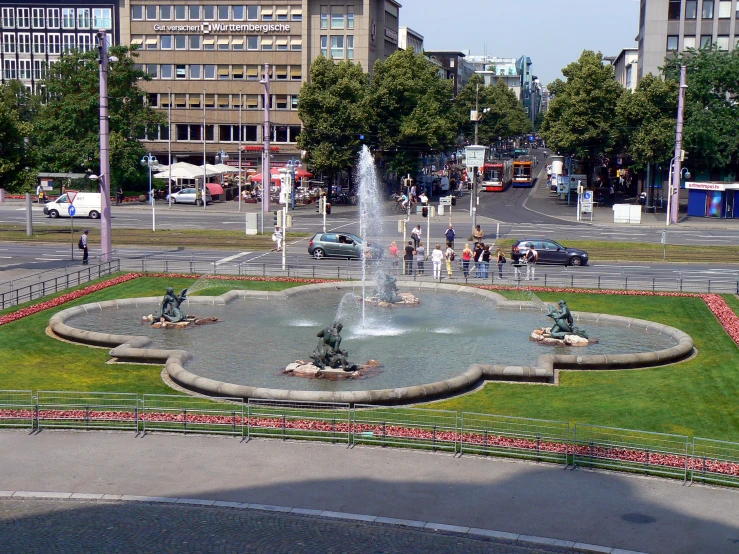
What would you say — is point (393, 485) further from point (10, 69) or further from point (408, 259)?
point (10, 69)

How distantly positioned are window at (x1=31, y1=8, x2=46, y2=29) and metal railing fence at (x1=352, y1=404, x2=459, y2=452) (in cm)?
11644

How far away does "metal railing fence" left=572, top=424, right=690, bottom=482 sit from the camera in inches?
722

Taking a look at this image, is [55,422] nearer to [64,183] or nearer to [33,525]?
[33,525]

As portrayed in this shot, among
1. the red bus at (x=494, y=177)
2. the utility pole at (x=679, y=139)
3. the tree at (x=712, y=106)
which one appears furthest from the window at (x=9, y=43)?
the utility pole at (x=679, y=139)

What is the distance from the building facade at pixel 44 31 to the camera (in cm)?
12169

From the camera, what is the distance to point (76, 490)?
1719cm

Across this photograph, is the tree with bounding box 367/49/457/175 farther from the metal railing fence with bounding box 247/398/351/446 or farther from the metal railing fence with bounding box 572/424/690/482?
the metal railing fence with bounding box 572/424/690/482

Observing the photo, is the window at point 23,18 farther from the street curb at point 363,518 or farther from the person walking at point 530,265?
the street curb at point 363,518

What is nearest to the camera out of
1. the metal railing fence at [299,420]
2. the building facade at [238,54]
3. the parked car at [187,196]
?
the metal railing fence at [299,420]

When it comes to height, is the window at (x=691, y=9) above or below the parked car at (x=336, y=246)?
above

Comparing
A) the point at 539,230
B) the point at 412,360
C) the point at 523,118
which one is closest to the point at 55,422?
the point at 412,360

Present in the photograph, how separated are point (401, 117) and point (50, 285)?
175 feet

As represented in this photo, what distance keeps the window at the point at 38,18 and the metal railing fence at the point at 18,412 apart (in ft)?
371

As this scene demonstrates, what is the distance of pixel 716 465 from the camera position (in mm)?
18188
